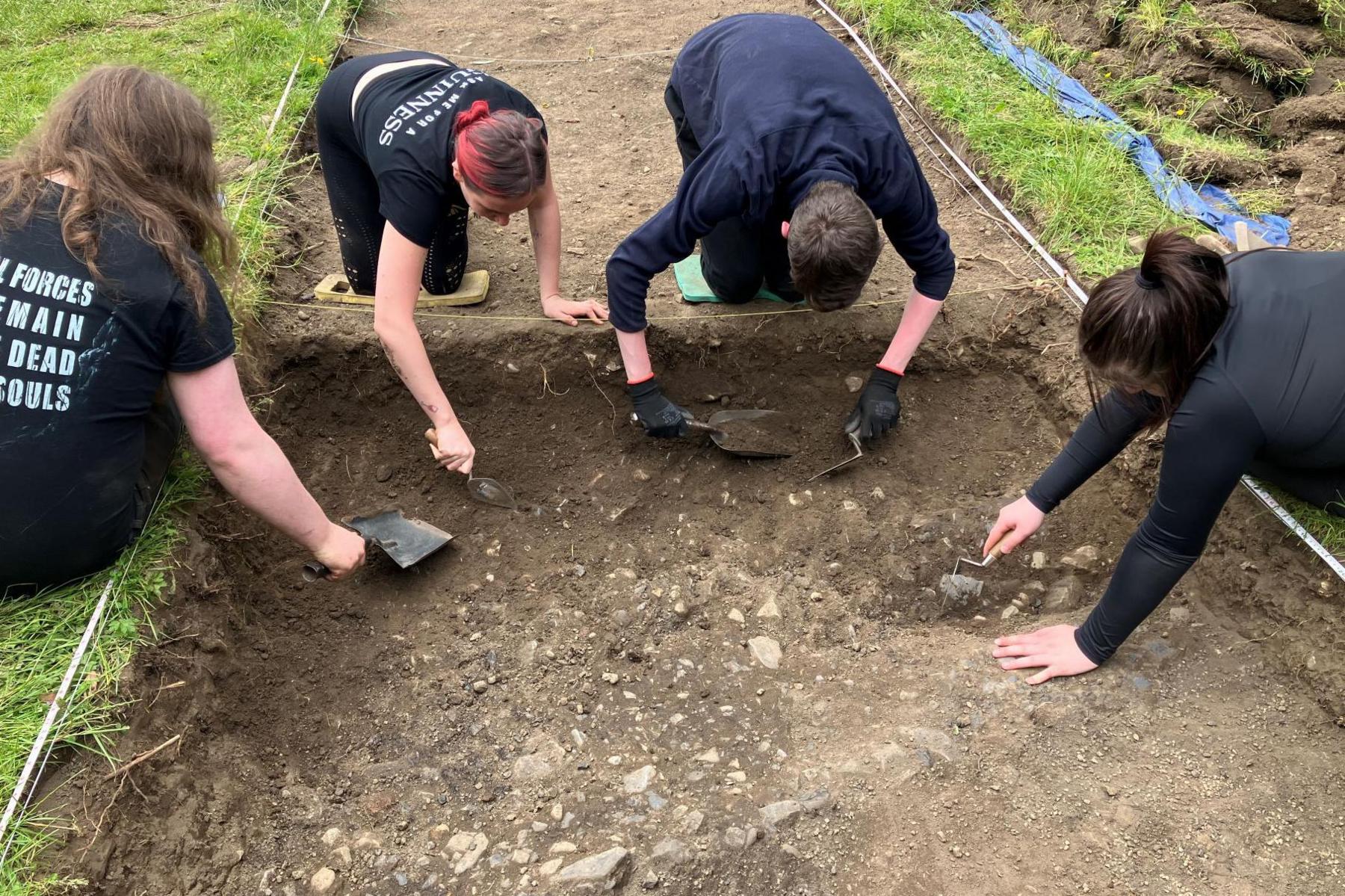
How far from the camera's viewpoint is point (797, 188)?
2.21 m

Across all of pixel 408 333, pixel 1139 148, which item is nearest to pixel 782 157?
pixel 408 333

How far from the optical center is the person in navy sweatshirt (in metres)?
2.13

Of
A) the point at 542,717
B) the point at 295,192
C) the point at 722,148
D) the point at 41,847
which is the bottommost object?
the point at 542,717

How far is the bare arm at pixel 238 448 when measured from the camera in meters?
1.78

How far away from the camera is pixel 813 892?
1757 mm

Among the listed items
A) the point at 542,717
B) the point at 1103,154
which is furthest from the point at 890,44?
the point at 542,717

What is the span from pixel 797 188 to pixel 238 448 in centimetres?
141

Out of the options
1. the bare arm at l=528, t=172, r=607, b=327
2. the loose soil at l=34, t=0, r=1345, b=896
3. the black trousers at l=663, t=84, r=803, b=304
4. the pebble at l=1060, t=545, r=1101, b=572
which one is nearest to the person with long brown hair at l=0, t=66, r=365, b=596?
the loose soil at l=34, t=0, r=1345, b=896

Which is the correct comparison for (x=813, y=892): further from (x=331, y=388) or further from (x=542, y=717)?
(x=331, y=388)

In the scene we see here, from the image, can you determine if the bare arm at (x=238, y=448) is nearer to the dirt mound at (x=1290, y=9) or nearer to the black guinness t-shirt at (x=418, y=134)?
the black guinness t-shirt at (x=418, y=134)

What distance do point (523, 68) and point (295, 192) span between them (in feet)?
5.75

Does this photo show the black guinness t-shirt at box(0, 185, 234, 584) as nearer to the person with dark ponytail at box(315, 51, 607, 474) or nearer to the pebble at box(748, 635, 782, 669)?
the person with dark ponytail at box(315, 51, 607, 474)

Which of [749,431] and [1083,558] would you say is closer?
[1083,558]

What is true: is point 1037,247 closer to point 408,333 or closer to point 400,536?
point 408,333
